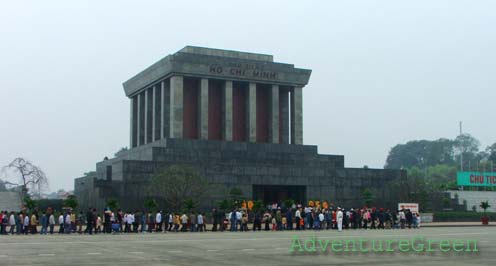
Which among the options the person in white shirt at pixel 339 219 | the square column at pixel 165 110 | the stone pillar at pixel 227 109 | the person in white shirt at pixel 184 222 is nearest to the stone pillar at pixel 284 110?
the stone pillar at pixel 227 109

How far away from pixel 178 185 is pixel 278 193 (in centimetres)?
1151

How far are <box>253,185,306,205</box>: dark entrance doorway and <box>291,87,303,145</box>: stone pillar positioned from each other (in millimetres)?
5268

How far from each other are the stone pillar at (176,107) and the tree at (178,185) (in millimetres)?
8198

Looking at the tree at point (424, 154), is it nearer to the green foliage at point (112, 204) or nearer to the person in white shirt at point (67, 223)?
the green foliage at point (112, 204)

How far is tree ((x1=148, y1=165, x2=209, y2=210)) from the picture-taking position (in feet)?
130

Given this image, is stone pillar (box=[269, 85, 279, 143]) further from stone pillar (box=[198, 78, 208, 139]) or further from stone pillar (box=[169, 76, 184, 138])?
stone pillar (box=[169, 76, 184, 138])

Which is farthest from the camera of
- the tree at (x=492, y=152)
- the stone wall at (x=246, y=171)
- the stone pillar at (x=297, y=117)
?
the tree at (x=492, y=152)

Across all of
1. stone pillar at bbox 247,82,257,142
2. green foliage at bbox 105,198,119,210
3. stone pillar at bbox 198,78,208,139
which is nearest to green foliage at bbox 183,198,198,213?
green foliage at bbox 105,198,119,210

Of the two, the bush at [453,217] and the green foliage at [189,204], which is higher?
the green foliage at [189,204]

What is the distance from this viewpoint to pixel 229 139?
165 feet

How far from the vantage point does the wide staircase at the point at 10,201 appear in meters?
48.8

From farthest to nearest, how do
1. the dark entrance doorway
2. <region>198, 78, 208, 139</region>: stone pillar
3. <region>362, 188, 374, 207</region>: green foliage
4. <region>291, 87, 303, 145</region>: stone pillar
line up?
<region>291, 87, 303, 145</region>: stone pillar → <region>198, 78, 208, 139</region>: stone pillar → the dark entrance doorway → <region>362, 188, 374, 207</region>: green foliage

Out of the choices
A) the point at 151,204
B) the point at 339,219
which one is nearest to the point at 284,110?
the point at 151,204

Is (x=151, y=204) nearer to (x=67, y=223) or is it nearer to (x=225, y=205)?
(x=225, y=205)
